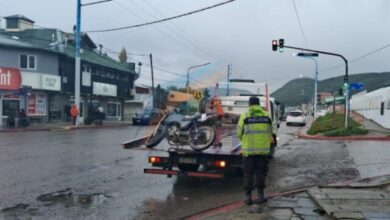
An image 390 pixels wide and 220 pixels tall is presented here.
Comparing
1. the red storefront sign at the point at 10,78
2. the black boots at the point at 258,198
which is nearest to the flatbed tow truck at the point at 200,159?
the black boots at the point at 258,198

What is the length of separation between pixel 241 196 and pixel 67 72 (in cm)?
3376

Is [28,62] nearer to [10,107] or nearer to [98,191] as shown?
[10,107]

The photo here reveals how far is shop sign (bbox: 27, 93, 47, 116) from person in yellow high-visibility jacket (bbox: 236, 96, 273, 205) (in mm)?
30618

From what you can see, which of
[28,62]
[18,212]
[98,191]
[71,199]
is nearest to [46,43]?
[28,62]

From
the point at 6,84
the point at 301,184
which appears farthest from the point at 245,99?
the point at 6,84

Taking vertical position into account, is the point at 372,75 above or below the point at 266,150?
above

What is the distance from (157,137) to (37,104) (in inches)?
1134

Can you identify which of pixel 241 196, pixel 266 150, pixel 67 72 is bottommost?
pixel 241 196

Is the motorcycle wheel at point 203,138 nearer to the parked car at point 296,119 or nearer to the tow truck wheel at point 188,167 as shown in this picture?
the tow truck wheel at point 188,167

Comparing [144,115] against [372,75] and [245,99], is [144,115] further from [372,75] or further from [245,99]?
[372,75]

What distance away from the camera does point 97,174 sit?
36.0 feet

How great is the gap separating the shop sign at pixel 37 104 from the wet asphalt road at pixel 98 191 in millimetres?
23253

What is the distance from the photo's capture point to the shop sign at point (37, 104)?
3568 centimetres

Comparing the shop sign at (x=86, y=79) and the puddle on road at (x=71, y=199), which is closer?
the puddle on road at (x=71, y=199)
